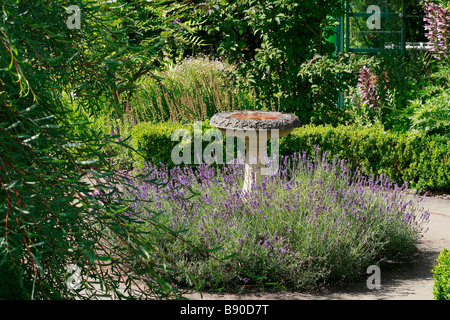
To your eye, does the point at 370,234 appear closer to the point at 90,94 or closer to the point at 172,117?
the point at 90,94

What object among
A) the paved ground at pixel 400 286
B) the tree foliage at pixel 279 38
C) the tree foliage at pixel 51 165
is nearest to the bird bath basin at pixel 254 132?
the paved ground at pixel 400 286

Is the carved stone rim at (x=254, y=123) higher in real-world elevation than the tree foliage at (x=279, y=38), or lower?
lower

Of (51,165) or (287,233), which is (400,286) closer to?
(287,233)

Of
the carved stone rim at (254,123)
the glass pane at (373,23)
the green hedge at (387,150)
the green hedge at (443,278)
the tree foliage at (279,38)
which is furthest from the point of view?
the glass pane at (373,23)

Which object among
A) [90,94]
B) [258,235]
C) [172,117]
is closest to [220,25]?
[172,117]

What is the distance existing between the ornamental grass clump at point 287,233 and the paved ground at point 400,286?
112 millimetres

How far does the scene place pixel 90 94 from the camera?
1403 millimetres

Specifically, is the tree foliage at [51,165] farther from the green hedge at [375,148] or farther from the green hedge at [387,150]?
the green hedge at [387,150]

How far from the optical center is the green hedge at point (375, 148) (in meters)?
6.64

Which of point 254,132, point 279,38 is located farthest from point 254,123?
point 279,38

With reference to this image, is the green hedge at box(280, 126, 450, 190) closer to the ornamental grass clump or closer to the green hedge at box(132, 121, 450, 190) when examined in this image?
the green hedge at box(132, 121, 450, 190)

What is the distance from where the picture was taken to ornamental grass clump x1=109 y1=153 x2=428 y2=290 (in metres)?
3.82

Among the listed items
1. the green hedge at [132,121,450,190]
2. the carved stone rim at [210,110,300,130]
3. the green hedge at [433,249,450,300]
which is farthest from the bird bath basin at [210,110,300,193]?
the green hedge at [433,249,450,300]

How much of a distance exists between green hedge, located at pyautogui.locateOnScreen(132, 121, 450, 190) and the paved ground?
1.75 meters
